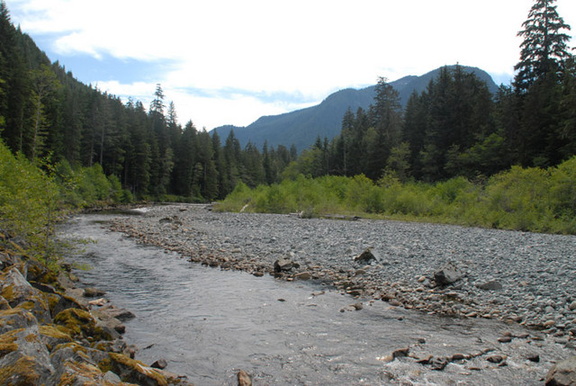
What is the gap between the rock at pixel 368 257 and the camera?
1209cm

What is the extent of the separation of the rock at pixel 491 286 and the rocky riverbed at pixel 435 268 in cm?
2

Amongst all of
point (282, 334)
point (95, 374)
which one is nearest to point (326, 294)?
point (282, 334)

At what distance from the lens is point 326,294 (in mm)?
9508

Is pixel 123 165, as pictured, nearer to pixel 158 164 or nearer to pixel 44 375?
pixel 158 164

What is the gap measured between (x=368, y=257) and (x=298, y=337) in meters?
5.85

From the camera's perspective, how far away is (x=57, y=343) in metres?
4.54

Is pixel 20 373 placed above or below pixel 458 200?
below

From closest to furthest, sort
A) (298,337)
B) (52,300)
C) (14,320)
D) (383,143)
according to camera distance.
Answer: (14,320), (52,300), (298,337), (383,143)

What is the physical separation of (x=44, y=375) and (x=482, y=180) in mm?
37602

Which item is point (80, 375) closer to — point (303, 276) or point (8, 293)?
point (8, 293)

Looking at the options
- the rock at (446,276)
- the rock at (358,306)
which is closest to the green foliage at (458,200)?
the rock at (446,276)

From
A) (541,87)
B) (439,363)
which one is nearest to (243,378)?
(439,363)

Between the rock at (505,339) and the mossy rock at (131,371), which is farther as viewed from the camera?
the rock at (505,339)

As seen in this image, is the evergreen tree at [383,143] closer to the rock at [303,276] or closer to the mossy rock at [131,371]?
the rock at [303,276]
